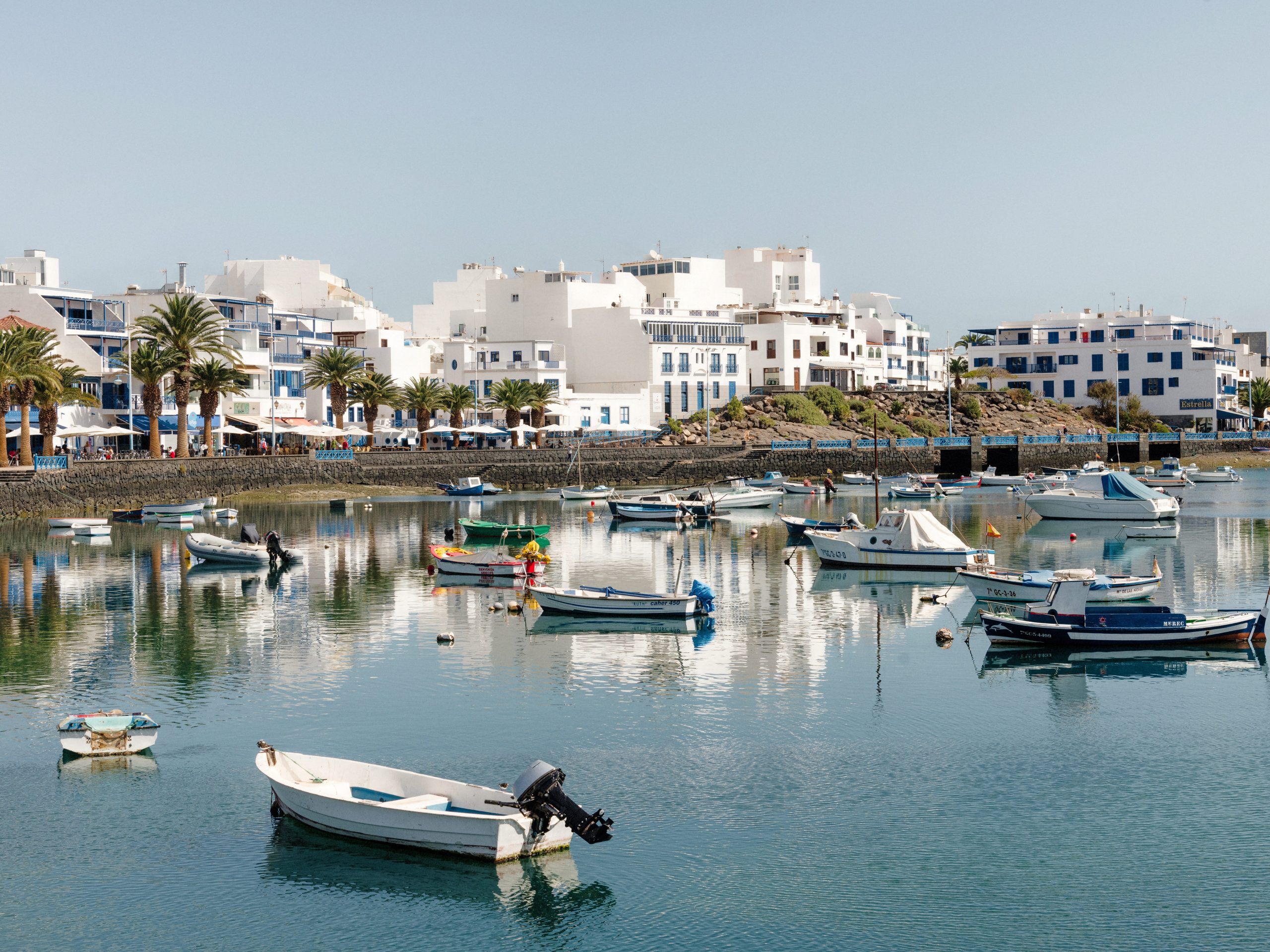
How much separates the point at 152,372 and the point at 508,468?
113 feet

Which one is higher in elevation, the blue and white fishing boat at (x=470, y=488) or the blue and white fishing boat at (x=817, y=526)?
the blue and white fishing boat at (x=470, y=488)

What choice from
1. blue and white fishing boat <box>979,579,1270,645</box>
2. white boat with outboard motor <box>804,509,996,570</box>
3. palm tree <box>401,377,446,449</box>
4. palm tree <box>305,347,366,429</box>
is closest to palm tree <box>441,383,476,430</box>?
palm tree <box>401,377,446,449</box>

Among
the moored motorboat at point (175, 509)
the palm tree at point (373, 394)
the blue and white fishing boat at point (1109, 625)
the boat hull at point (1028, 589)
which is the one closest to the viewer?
the blue and white fishing boat at point (1109, 625)

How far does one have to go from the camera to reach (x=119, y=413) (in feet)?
355

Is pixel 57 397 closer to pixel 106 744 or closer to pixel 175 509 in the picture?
pixel 175 509

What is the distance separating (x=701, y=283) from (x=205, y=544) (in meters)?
109

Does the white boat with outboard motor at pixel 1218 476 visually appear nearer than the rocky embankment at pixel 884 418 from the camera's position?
Yes

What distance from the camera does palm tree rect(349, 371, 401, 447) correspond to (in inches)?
4808

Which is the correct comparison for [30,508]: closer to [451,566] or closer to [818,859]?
[451,566]

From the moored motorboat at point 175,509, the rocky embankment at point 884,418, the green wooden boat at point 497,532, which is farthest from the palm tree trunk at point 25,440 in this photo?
the rocky embankment at point 884,418

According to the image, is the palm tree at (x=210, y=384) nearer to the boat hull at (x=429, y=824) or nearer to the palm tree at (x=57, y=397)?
the palm tree at (x=57, y=397)

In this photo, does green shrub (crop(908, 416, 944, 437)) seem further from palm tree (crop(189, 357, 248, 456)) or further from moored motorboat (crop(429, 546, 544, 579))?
moored motorboat (crop(429, 546, 544, 579))

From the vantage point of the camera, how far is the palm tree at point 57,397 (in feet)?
298

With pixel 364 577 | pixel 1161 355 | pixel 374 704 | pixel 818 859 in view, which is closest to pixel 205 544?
pixel 364 577
